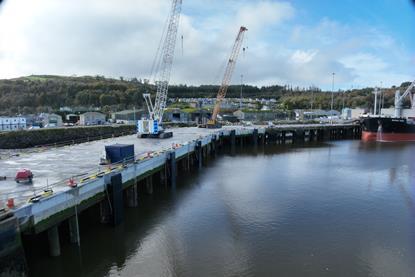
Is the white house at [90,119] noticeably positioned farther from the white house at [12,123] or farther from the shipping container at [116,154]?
the shipping container at [116,154]

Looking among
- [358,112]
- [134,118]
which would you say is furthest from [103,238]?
[358,112]

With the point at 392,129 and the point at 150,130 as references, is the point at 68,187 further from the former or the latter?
the point at 392,129

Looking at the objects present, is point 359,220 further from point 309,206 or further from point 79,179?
point 79,179

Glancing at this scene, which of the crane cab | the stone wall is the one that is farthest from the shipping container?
the stone wall

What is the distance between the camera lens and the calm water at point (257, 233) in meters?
14.5

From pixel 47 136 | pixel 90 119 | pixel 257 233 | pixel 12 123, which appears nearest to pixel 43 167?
pixel 257 233

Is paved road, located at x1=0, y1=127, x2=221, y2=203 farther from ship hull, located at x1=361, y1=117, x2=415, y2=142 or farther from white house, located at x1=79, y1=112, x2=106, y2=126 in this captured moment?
ship hull, located at x1=361, y1=117, x2=415, y2=142

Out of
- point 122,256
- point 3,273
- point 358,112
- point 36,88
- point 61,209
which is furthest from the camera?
point 36,88

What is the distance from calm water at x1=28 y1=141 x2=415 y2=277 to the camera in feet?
47.6

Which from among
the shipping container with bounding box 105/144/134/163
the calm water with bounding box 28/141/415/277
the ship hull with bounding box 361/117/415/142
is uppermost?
the shipping container with bounding box 105/144/134/163

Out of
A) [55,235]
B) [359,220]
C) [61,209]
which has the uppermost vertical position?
[61,209]

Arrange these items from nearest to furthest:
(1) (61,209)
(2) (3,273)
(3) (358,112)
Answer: (2) (3,273)
(1) (61,209)
(3) (358,112)

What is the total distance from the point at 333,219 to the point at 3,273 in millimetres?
18273

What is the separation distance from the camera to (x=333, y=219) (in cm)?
2056
